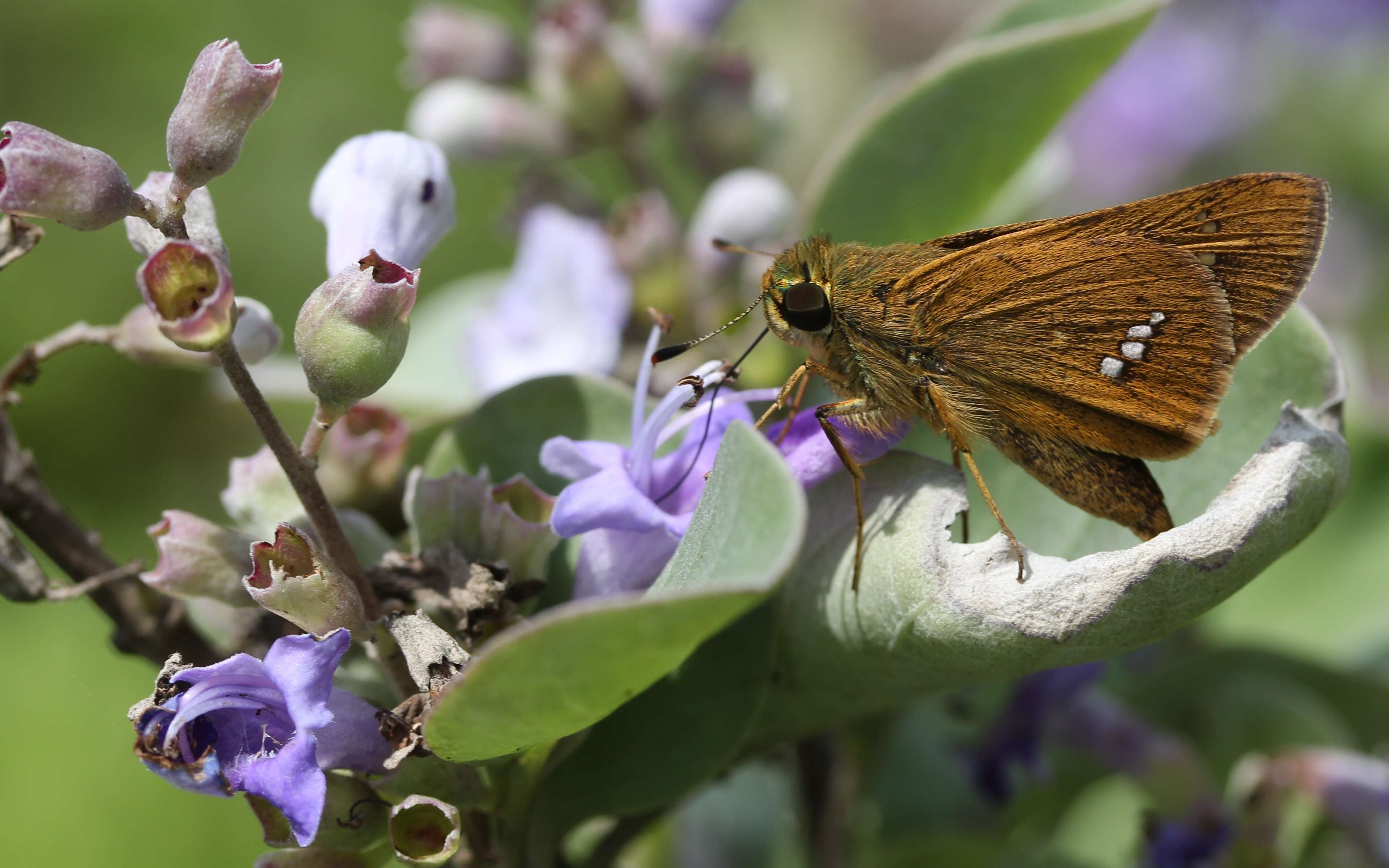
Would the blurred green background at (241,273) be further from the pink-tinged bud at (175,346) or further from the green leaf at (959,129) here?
the pink-tinged bud at (175,346)

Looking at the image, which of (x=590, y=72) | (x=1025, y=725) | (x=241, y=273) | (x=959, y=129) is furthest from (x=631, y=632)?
(x=241, y=273)

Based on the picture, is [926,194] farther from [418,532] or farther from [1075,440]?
[418,532]

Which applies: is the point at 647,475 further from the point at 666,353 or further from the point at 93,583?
the point at 93,583

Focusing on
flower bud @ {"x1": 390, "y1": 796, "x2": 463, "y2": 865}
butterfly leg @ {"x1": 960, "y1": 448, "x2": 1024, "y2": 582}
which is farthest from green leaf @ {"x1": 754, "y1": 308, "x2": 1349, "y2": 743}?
flower bud @ {"x1": 390, "y1": 796, "x2": 463, "y2": 865}

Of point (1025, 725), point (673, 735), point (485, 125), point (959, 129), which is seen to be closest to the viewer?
point (673, 735)

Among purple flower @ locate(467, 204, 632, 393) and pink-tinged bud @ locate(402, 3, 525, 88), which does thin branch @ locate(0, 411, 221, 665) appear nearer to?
purple flower @ locate(467, 204, 632, 393)

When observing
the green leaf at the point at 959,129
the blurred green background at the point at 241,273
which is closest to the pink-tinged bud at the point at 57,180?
the green leaf at the point at 959,129
